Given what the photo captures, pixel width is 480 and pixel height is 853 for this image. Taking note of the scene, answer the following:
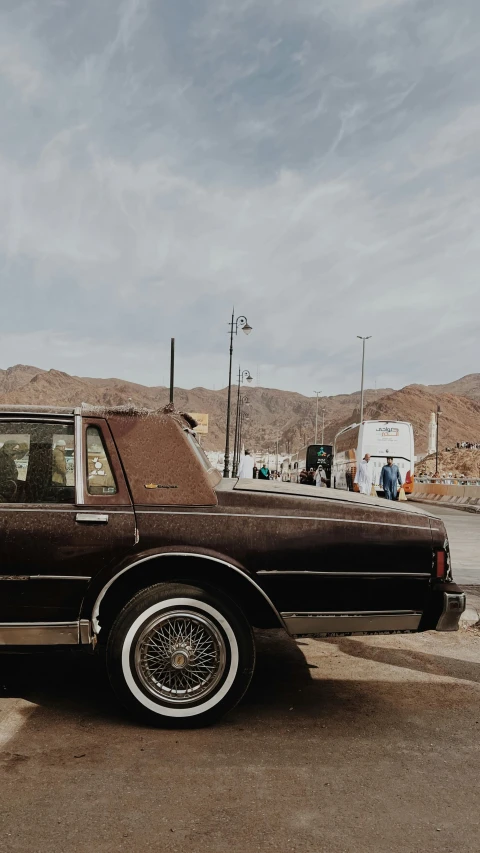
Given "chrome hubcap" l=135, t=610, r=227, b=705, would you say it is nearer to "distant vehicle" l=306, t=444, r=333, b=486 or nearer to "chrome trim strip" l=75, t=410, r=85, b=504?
"chrome trim strip" l=75, t=410, r=85, b=504

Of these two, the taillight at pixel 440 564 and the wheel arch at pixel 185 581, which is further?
the taillight at pixel 440 564

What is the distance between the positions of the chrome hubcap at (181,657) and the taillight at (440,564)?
4.33 feet

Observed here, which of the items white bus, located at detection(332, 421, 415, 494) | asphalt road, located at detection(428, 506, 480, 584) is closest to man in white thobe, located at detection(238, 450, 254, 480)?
asphalt road, located at detection(428, 506, 480, 584)

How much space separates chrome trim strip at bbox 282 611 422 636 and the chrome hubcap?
1.45ft

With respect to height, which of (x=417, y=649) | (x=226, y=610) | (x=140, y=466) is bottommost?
(x=417, y=649)

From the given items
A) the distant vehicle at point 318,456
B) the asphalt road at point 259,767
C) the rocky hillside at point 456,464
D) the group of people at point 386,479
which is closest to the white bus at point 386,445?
the group of people at point 386,479

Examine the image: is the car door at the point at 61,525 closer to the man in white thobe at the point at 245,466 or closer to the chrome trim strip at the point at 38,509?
the chrome trim strip at the point at 38,509

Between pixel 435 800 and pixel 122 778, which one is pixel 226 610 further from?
pixel 435 800

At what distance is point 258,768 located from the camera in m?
3.42

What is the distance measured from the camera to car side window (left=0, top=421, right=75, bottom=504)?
4180 millimetres

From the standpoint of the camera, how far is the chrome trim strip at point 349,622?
411 cm

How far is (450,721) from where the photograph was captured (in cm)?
418

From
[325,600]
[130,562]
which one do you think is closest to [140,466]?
[130,562]

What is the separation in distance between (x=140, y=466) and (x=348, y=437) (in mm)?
31397
